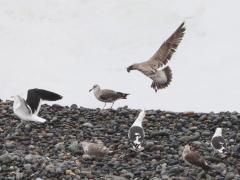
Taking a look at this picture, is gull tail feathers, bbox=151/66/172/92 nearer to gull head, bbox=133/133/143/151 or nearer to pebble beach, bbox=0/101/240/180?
pebble beach, bbox=0/101/240/180

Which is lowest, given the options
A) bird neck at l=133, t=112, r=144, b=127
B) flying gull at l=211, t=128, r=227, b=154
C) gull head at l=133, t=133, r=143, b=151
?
flying gull at l=211, t=128, r=227, b=154

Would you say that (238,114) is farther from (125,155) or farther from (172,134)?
(125,155)

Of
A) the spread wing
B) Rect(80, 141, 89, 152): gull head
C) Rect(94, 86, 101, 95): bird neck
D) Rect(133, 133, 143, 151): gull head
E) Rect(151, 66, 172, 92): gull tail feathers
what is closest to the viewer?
Rect(80, 141, 89, 152): gull head

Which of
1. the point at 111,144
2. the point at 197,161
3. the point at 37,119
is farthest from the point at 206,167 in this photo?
the point at 37,119

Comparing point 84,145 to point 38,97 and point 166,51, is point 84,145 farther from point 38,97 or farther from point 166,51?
point 166,51

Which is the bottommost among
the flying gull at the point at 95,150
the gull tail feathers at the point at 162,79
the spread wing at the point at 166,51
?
the flying gull at the point at 95,150

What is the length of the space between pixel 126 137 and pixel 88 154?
152 cm

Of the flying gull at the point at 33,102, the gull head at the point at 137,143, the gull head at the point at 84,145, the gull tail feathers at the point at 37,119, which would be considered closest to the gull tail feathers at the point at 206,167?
the gull head at the point at 137,143

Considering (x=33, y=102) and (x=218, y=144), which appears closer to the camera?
(x=218, y=144)

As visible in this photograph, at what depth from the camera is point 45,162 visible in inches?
432

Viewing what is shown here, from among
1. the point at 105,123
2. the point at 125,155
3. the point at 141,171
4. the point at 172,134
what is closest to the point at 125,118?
the point at 105,123

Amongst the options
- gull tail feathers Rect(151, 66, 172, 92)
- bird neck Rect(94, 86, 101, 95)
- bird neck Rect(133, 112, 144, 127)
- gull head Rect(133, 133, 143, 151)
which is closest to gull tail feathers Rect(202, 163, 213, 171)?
gull head Rect(133, 133, 143, 151)

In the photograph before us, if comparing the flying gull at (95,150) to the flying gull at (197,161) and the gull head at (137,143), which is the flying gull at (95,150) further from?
the flying gull at (197,161)

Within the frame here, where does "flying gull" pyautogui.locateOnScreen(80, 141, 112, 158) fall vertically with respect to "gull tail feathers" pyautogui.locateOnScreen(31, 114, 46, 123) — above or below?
below
